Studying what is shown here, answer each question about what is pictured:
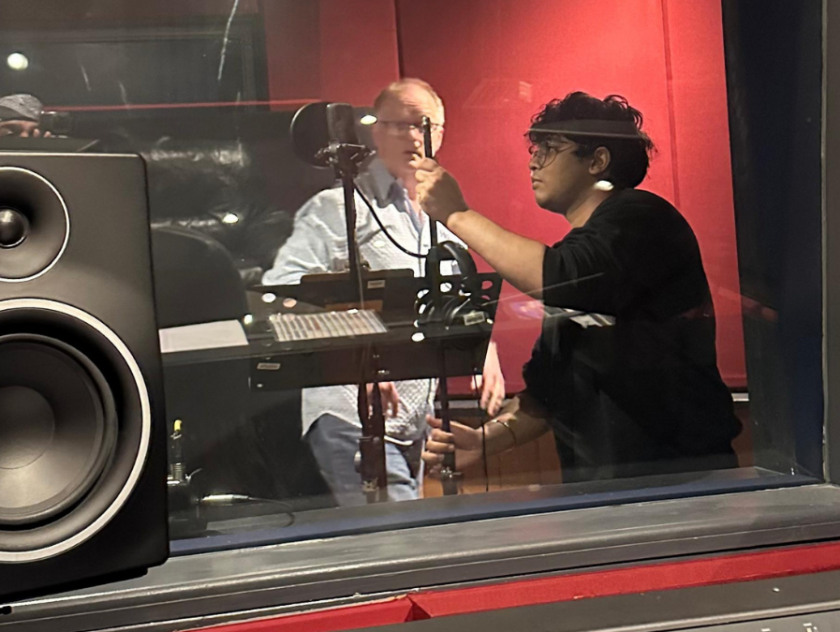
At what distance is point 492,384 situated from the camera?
3.72 feet

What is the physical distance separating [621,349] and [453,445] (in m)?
0.27

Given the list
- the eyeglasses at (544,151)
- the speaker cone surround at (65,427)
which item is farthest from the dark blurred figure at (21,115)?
the eyeglasses at (544,151)

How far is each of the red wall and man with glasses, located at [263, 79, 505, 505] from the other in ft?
0.14

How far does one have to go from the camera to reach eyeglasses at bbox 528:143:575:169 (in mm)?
1171

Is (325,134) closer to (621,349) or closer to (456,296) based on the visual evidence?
(456,296)

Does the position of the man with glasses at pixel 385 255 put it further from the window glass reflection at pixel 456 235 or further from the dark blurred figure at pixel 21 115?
the dark blurred figure at pixel 21 115

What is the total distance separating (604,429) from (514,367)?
149 mm

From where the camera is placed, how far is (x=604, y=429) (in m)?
1.13

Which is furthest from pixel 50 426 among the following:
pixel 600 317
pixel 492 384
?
pixel 600 317

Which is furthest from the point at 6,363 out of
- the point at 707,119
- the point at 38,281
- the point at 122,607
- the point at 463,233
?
the point at 707,119

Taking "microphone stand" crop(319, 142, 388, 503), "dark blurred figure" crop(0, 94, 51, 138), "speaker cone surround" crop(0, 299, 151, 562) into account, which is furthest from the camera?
"microphone stand" crop(319, 142, 388, 503)

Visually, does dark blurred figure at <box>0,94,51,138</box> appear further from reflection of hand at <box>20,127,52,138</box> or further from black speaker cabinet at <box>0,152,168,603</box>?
black speaker cabinet at <box>0,152,168,603</box>

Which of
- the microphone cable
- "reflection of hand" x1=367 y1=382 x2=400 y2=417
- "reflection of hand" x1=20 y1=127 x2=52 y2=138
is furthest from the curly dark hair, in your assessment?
"reflection of hand" x1=20 y1=127 x2=52 y2=138

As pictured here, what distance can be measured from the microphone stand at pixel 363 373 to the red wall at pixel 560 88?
14 centimetres
